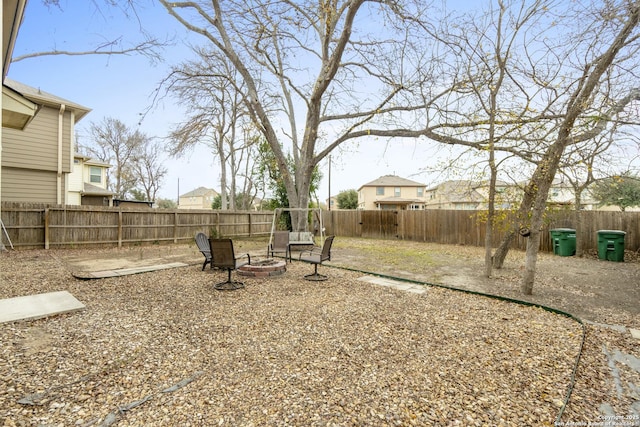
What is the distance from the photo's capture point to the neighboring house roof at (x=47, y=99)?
1057 centimetres

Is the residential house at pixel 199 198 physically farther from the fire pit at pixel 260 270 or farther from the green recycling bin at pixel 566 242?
the green recycling bin at pixel 566 242

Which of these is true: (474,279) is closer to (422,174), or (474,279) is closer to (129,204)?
(422,174)

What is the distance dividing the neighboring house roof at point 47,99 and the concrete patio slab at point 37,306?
978cm

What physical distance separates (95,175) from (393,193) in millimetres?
27227

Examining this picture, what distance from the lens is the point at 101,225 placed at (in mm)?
10648

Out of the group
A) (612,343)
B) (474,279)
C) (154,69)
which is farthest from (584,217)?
(154,69)

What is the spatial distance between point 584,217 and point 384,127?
7.49m

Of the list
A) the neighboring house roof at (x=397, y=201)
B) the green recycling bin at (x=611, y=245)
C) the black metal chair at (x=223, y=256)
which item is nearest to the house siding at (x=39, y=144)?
the black metal chair at (x=223, y=256)

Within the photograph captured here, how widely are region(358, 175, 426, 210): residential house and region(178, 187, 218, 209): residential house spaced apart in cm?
3493

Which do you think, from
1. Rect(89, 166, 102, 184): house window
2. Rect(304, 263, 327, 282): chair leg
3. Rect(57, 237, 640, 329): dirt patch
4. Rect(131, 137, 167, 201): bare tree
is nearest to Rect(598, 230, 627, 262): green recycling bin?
Rect(57, 237, 640, 329): dirt patch

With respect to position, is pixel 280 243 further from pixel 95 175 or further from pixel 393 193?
pixel 393 193

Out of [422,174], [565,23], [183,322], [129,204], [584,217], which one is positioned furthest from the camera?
[129,204]

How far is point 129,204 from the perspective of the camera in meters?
20.7

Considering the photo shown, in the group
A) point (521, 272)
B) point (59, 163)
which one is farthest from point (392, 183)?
point (59, 163)
